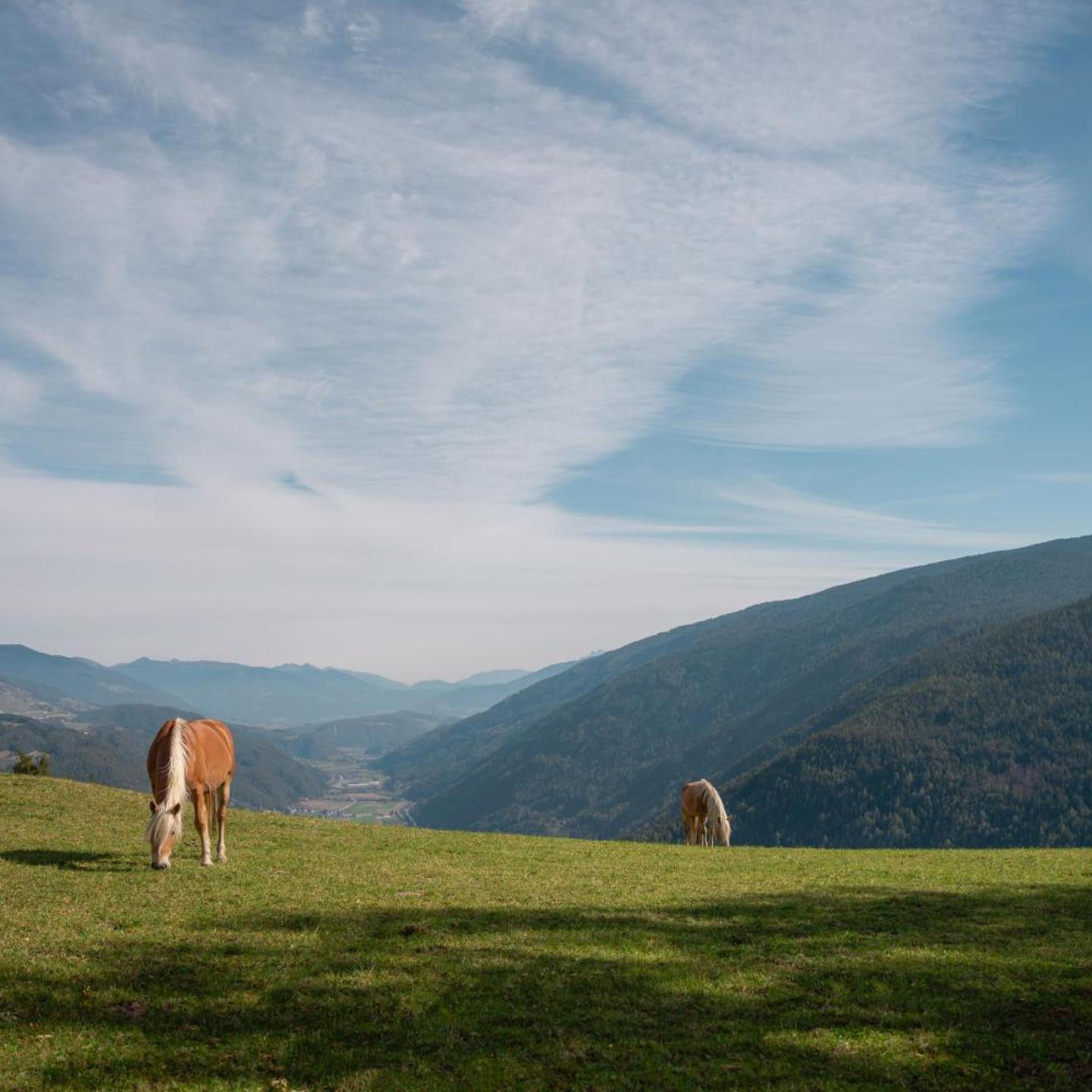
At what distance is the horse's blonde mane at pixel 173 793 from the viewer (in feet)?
62.1

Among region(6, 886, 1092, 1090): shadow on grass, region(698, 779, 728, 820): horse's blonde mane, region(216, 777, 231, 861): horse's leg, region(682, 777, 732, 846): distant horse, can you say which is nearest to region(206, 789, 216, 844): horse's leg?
region(216, 777, 231, 861): horse's leg

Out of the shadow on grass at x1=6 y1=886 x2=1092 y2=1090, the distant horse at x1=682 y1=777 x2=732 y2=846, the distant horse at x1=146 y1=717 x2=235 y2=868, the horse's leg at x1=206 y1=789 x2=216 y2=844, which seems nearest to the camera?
the shadow on grass at x1=6 y1=886 x2=1092 y2=1090

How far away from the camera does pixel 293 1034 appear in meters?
10.3

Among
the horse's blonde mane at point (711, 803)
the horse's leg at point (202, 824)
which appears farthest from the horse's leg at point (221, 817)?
the horse's blonde mane at point (711, 803)

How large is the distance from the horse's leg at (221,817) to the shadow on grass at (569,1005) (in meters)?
6.74

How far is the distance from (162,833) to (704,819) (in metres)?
23.5

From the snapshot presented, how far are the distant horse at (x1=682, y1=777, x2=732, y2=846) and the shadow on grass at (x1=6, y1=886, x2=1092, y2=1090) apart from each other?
20027mm

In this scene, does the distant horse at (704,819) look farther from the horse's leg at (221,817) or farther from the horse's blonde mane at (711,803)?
the horse's leg at (221,817)

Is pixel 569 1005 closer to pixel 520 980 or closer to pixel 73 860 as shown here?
pixel 520 980

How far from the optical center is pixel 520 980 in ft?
41.2

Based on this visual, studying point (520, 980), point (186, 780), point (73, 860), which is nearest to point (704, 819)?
point (186, 780)

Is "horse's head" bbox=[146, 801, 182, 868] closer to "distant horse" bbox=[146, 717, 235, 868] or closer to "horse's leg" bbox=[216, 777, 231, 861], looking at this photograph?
"distant horse" bbox=[146, 717, 235, 868]

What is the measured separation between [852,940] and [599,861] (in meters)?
11.8

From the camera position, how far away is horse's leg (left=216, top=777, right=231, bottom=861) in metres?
21.4
